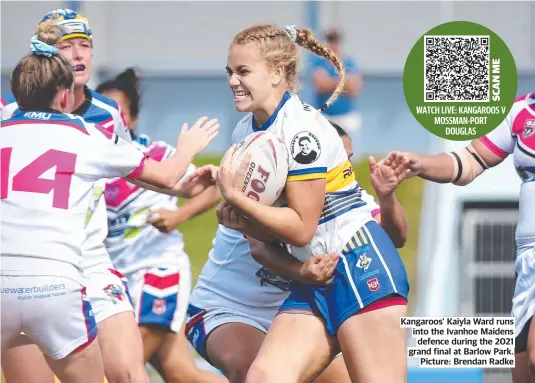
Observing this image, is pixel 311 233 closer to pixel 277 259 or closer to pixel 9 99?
pixel 277 259

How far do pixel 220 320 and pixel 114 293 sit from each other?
587 millimetres

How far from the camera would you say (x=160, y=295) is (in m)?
5.78

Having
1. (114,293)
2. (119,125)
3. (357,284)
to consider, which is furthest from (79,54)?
(357,284)

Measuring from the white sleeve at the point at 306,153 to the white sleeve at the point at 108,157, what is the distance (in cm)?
67

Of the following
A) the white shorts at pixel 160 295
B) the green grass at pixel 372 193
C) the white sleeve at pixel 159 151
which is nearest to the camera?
the white shorts at pixel 160 295

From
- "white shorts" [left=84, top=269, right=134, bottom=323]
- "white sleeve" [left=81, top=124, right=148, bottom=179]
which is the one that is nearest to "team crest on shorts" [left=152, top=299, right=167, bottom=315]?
"white shorts" [left=84, top=269, right=134, bottom=323]

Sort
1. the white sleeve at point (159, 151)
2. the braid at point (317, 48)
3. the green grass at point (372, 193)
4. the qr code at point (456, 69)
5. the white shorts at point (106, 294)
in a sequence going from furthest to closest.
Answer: the green grass at point (372, 193) → the white sleeve at point (159, 151) → the qr code at point (456, 69) → the white shorts at point (106, 294) → the braid at point (317, 48)

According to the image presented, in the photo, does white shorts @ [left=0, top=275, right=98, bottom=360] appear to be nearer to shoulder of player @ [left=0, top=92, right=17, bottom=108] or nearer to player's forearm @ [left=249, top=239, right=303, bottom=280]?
player's forearm @ [left=249, top=239, right=303, bottom=280]

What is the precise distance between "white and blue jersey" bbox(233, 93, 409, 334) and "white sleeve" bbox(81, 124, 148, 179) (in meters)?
0.57

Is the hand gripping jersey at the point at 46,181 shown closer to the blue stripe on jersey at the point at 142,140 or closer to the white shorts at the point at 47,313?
the white shorts at the point at 47,313

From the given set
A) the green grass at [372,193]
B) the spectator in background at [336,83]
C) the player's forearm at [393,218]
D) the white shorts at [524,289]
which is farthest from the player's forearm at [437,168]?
the green grass at [372,193]

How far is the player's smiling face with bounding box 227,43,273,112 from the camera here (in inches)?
171

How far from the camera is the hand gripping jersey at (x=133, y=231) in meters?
5.84

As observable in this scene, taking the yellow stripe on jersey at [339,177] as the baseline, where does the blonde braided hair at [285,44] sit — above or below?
above
